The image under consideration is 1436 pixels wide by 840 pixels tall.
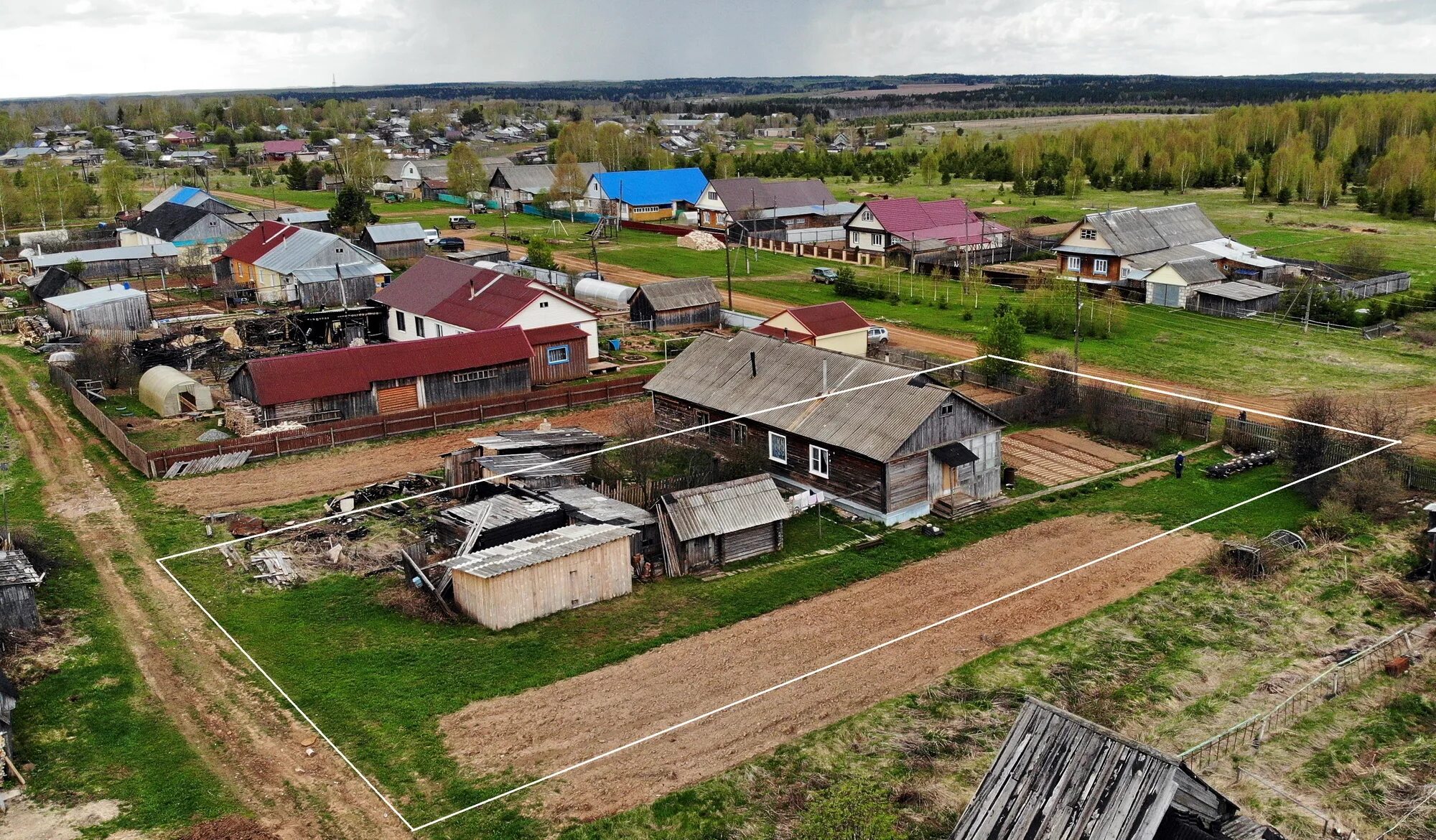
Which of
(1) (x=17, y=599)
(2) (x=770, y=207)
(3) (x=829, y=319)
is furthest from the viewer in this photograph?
(2) (x=770, y=207)

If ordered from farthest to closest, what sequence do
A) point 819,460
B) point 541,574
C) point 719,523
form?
point 819,460, point 719,523, point 541,574

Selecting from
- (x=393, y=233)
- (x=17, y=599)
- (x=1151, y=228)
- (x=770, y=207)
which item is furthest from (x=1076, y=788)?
(x=770, y=207)

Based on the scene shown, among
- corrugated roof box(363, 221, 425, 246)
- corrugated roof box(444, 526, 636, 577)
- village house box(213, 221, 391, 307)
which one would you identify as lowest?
corrugated roof box(444, 526, 636, 577)

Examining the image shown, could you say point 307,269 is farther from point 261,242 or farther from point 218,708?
point 218,708

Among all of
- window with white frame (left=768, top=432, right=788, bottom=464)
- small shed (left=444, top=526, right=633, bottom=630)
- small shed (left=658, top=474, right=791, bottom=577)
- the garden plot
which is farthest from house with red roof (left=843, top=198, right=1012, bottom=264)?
small shed (left=444, top=526, right=633, bottom=630)

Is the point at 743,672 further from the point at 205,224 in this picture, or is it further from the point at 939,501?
the point at 205,224

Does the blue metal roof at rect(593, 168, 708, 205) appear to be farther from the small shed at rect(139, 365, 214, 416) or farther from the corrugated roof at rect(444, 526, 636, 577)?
the corrugated roof at rect(444, 526, 636, 577)

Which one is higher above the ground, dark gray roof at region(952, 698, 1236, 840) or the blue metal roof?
the blue metal roof
